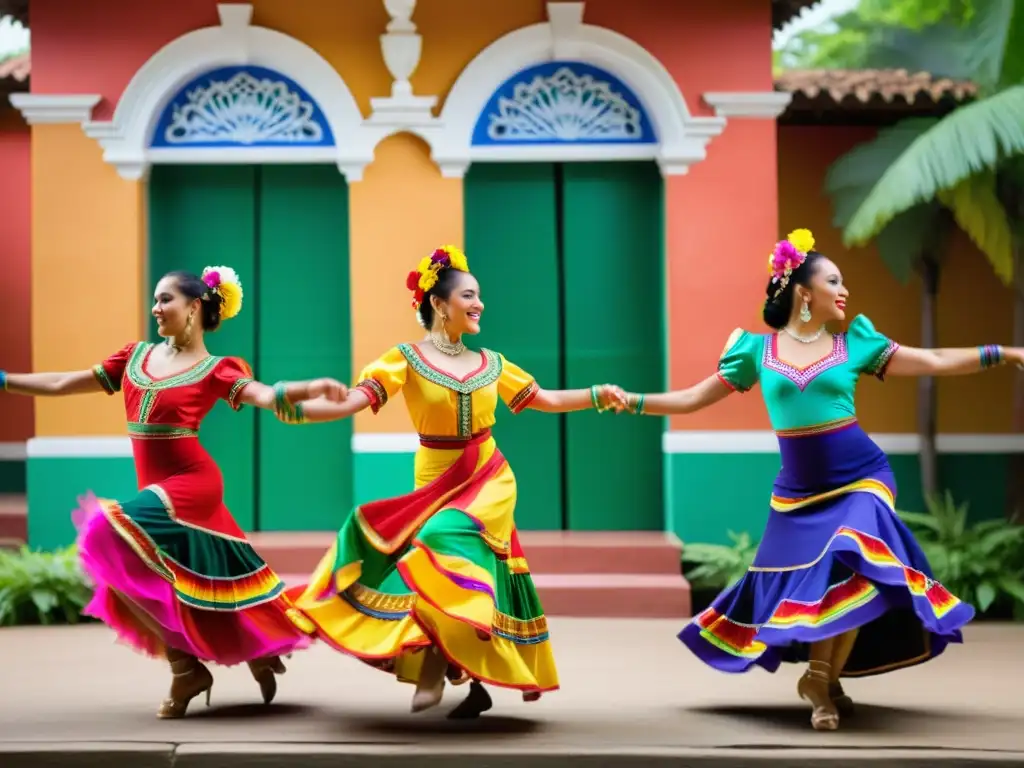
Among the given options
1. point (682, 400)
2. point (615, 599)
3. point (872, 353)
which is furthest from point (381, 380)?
point (615, 599)

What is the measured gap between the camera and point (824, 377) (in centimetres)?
490

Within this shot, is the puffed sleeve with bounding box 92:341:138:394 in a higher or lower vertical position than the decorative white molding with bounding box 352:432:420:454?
higher

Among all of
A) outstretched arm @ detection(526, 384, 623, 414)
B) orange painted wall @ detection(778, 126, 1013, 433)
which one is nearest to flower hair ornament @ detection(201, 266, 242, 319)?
outstretched arm @ detection(526, 384, 623, 414)

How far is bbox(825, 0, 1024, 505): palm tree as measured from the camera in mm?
7559

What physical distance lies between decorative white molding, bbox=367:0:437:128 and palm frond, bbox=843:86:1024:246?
2.93 meters

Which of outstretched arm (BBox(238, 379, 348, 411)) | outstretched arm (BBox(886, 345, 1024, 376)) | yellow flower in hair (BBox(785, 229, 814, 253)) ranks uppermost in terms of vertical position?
yellow flower in hair (BBox(785, 229, 814, 253))

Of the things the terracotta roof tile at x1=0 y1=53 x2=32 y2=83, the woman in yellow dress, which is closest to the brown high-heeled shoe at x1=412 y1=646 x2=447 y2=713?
the woman in yellow dress

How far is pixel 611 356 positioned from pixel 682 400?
12.1 feet

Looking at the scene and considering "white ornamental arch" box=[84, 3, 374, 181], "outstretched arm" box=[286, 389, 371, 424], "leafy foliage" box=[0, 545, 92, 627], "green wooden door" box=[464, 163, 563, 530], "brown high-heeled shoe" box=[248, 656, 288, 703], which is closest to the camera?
"outstretched arm" box=[286, 389, 371, 424]

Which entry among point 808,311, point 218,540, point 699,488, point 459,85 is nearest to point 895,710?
point 808,311

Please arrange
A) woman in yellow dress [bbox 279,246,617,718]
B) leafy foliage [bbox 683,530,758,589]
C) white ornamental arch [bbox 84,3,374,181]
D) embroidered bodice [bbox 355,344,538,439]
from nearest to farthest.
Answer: woman in yellow dress [bbox 279,246,617,718] < embroidered bodice [bbox 355,344,538,439] < leafy foliage [bbox 683,530,758,589] < white ornamental arch [bbox 84,3,374,181]

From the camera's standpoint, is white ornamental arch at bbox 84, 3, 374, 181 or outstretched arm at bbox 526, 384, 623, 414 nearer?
outstretched arm at bbox 526, 384, 623, 414

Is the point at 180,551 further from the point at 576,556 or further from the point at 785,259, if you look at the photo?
the point at 576,556

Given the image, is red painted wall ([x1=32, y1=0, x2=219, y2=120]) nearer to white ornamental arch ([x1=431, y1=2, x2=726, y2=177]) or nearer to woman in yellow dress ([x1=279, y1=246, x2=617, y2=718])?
white ornamental arch ([x1=431, y1=2, x2=726, y2=177])
